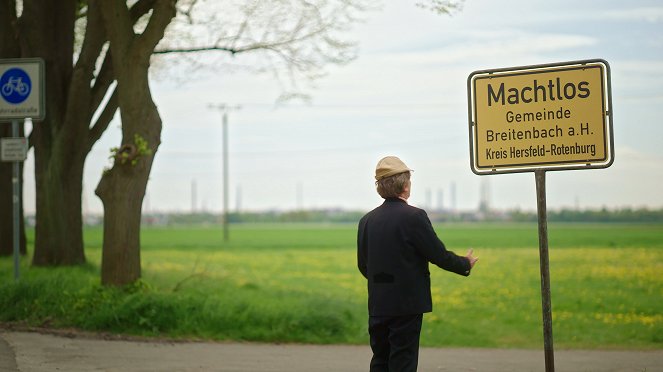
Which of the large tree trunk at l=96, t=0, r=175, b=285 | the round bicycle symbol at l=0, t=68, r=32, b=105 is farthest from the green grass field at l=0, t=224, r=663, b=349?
the round bicycle symbol at l=0, t=68, r=32, b=105

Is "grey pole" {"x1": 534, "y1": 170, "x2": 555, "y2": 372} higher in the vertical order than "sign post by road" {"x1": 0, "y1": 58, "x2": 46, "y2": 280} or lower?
lower

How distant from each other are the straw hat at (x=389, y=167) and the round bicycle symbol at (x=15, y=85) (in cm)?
914

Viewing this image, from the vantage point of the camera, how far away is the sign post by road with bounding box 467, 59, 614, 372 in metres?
7.14

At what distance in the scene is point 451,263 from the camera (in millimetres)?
6688

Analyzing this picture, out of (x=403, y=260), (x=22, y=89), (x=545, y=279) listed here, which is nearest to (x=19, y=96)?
(x=22, y=89)

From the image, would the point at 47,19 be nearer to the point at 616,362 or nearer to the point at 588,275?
the point at 616,362

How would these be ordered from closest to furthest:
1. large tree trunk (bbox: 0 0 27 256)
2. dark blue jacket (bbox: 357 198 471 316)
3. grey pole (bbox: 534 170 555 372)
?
dark blue jacket (bbox: 357 198 471 316)
grey pole (bbox: 534 170 555 372)
large tree trunk (bbox: 0 0 27 256)

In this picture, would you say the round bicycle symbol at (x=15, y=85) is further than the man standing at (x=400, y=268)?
Yes

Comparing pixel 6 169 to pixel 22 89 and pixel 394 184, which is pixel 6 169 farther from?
pixel 394 184

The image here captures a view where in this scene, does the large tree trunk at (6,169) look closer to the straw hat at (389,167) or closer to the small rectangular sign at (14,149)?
the small rectangular sign at (14,149)

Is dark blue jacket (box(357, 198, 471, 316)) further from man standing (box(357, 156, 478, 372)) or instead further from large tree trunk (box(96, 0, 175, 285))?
large tree trunk (box(96, 0, 175, 285))

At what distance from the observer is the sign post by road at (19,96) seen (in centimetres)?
1438

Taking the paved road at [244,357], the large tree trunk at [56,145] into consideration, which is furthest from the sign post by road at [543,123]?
the large tree trunk at [56,145]

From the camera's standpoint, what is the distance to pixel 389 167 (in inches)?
269
